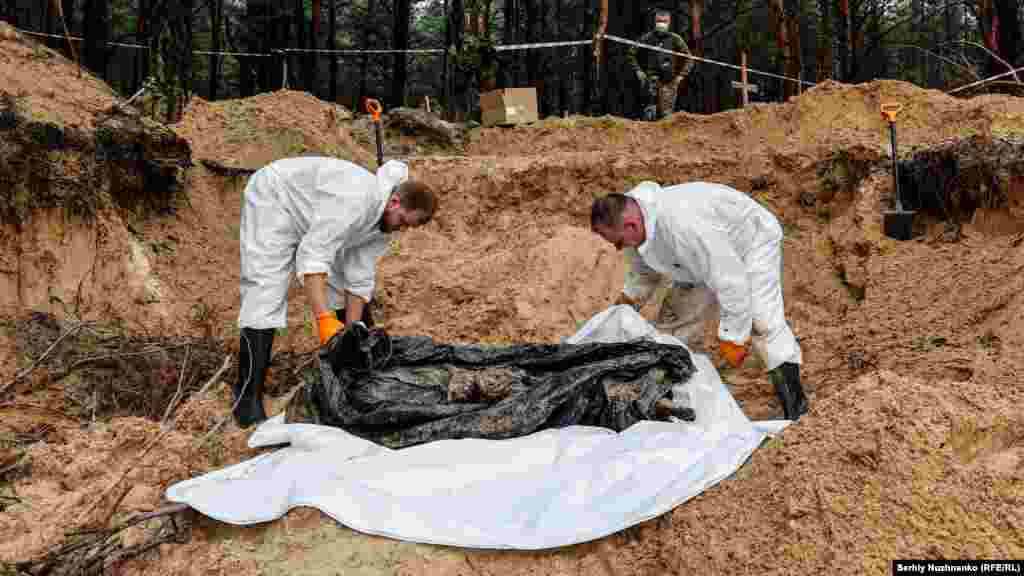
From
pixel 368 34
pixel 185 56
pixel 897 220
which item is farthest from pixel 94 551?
pixel 368 34

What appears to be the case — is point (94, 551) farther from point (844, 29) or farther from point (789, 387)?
point (844, 29)

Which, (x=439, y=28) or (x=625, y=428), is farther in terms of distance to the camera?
(x=439, y=28)

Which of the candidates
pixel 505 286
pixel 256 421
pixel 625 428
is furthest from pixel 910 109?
pixel 256 421

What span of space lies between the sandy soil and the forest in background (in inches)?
51.3

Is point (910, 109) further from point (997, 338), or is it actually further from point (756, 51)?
point (756, 51)

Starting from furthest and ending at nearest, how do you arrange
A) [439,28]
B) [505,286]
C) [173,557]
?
[439,28], [505,286], [173,557]

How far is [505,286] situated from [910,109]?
15.2 ft

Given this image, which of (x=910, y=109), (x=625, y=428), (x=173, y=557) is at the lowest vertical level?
(x=173, y=557)

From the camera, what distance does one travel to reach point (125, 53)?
19969 mm

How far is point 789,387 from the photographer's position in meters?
3.56

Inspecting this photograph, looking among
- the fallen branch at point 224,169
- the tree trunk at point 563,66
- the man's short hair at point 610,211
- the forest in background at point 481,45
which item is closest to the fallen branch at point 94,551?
the man's short hair at point 610,211

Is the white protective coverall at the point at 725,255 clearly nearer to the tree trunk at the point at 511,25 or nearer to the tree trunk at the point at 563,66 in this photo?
the tree trunk at the point at 511,25

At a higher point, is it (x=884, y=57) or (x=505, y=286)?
(x=884, y=57)

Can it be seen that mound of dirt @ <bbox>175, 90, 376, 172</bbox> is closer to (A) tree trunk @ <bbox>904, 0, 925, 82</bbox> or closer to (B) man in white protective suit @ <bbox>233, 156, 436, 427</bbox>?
(B) man in white protective suit @ <bbox>233, 156, 436, 427</bbox>
